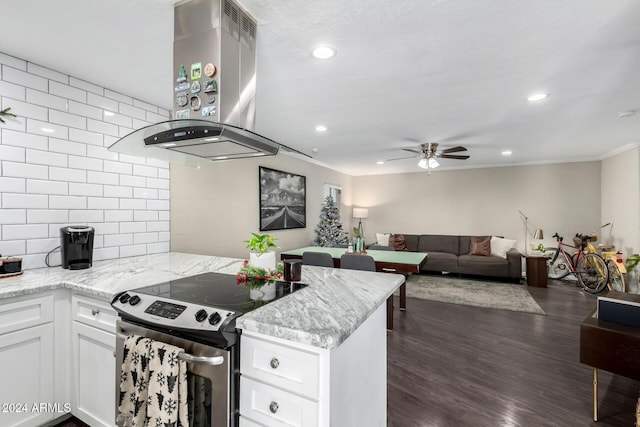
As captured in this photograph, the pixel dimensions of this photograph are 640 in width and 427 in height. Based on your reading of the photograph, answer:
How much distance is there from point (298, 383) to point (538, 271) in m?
5.73

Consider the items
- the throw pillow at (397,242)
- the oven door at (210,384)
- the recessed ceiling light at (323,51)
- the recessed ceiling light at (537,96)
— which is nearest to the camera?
the oven door at (210,384)

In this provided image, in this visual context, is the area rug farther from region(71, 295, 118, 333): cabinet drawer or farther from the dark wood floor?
region(71, 295, 118, 333): cabinet drawer

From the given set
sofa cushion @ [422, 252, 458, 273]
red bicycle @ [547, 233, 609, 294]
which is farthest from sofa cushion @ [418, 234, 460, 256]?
red bicycle @ [547, 233, 609, 294]

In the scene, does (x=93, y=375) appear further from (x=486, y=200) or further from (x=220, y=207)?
(x=486, y=200)

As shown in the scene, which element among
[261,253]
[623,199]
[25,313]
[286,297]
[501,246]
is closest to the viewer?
[286,297]

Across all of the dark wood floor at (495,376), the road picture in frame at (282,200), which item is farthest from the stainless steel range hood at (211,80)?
the road picture in frame at (282,200)

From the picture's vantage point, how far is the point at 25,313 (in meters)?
1.55

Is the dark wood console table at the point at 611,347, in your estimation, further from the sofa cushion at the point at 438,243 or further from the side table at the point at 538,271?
the sofa cushion at the point at 438,243

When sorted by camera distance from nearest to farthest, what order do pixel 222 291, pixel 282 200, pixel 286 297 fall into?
pixel 286 297 < pixel 222 291 < pixel 282 200

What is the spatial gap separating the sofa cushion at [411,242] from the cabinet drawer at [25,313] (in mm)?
6269

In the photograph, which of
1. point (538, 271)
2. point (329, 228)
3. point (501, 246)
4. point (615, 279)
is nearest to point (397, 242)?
point (329, 228)

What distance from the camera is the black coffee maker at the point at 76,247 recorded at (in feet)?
6.38

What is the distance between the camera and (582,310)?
392 centimetres

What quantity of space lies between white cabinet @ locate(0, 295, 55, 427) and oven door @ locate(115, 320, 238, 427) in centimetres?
101
